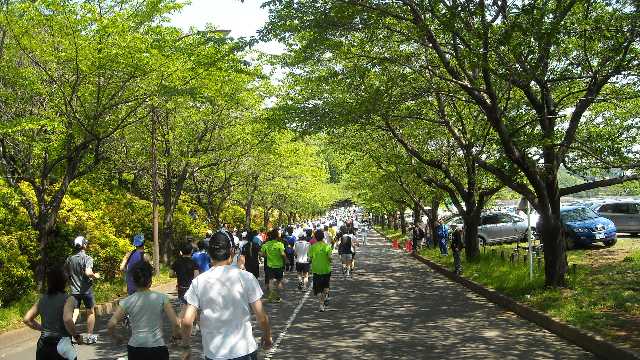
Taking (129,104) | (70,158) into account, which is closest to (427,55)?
(129,104)

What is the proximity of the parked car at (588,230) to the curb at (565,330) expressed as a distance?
26.3 ft

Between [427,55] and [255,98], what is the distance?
29.4 feet

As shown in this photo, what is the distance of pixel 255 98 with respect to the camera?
2356 cm

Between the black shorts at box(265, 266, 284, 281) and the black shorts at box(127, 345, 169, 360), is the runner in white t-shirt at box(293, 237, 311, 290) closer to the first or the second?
the black shorts at box(265, 266, 284, 281)

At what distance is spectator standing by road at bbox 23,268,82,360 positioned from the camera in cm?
519

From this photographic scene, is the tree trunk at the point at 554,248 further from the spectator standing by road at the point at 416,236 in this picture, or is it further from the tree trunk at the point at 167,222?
the spectator standing by road at the point at 416,236

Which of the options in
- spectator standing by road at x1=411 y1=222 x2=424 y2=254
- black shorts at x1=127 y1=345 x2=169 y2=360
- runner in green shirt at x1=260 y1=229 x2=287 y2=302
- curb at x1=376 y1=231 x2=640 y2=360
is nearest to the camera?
black shorts at x1=127 y1=345 x2=169 y2=360

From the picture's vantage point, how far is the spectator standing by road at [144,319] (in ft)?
15.7

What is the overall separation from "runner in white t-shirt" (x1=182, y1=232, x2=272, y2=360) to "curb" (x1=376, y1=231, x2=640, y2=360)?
5.29 metres

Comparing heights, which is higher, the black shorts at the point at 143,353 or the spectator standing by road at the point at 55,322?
the spectator standing by road at the point at 55,322

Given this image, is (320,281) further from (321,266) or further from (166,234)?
(166,234)

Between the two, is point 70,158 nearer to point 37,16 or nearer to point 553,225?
point 37,16

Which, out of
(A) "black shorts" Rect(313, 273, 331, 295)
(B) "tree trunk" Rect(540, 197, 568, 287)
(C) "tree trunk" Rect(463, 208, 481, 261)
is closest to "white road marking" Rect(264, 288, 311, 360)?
(A) "black shorts" Rect(313, 273, 331, 295)

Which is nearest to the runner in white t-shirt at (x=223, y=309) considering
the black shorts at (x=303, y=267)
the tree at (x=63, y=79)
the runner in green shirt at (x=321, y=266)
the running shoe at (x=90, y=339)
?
the running shoe at (x=90, y=339)
